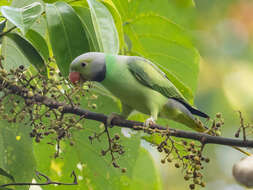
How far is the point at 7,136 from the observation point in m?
1.99

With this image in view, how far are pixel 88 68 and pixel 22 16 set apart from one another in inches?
21.8

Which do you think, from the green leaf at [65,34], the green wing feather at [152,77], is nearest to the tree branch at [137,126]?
the green leaf at [65,34]

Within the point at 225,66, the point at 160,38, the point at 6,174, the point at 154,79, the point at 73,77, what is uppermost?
the point at 225,66

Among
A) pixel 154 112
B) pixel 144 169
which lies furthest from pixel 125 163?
pixel 144 169

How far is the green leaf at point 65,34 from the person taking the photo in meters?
1.85

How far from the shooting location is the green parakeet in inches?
88.1

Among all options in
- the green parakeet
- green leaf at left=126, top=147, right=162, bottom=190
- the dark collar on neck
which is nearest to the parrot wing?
the green parakeet

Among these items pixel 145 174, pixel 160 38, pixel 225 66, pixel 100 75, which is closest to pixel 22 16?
pixel 100 75

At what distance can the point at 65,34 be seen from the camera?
1872 millimetres

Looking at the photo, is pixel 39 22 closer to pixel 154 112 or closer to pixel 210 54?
pixel 154 112

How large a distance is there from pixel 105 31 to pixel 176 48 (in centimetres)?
114

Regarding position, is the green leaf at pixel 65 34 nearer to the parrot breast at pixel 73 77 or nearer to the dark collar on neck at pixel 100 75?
the parrot breast at pixel 73 77

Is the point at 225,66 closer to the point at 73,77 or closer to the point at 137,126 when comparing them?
the point at 73,77

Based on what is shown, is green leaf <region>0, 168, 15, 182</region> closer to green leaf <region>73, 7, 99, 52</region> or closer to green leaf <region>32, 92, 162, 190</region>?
green leaf <region>32, 92, 162, 190</region>
